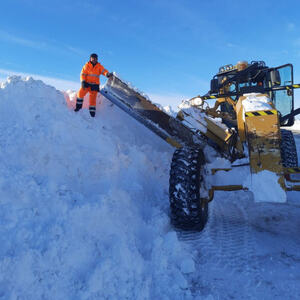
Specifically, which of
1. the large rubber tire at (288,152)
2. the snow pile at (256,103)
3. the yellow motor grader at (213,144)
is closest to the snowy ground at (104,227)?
the yellow motor grader at (213,144)

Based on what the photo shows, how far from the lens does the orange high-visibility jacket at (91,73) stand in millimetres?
5981

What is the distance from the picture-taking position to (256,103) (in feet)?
13.2

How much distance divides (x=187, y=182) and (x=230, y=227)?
3.82 ft

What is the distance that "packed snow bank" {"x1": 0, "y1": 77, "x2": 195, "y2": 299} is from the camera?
2.62 meters

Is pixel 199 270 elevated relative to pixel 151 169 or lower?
lower

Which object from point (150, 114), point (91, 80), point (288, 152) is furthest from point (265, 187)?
point (91, 80)

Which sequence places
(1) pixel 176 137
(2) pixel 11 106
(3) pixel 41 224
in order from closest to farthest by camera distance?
1. (3) pixel 41 224
2. (2) pixel 11 106
3. (1) pixel 176 137

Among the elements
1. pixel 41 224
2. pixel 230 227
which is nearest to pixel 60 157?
pixel 41 224

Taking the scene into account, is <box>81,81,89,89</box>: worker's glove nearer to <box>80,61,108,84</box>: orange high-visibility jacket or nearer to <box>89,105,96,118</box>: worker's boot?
<box>80,61,108,84</box>: orange high-visibility jacket

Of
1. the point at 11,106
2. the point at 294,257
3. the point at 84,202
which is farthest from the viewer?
the point at 11,106

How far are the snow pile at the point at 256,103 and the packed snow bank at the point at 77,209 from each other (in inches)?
82.0

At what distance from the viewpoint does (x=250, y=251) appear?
3492 mm

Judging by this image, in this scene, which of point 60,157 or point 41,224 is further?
point 60,157

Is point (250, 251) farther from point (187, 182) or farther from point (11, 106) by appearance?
point (11, 106)
